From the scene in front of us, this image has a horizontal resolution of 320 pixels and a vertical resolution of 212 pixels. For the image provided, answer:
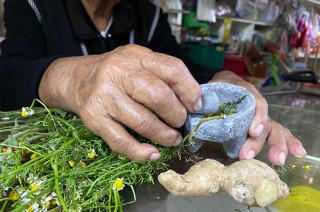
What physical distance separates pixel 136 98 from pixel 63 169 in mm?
119

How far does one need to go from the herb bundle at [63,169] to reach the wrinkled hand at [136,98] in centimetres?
3

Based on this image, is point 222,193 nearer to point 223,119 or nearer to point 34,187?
point 223,119

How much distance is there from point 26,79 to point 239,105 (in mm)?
391

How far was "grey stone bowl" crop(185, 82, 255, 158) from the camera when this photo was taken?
1.34 ft

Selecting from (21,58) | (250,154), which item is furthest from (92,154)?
(21,58)

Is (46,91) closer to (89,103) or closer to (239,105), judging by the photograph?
(89,103)

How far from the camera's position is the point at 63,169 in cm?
34

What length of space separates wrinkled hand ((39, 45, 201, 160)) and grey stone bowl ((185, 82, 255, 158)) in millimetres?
26

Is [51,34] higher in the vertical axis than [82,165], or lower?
higher

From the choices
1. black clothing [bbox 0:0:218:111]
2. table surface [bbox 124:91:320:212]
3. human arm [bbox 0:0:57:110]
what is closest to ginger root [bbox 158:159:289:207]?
table surface [bbox 124:91:320:212]

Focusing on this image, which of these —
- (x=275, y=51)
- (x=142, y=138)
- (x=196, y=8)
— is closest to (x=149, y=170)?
(x=142, y=138)

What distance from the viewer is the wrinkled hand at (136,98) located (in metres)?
0.36

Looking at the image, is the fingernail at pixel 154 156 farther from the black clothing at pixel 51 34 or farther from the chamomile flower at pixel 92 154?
the black clothing at pixel 51 34

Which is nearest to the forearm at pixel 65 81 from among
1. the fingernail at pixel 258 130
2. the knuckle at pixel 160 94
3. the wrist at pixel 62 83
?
the wrist at pixel 62 83
